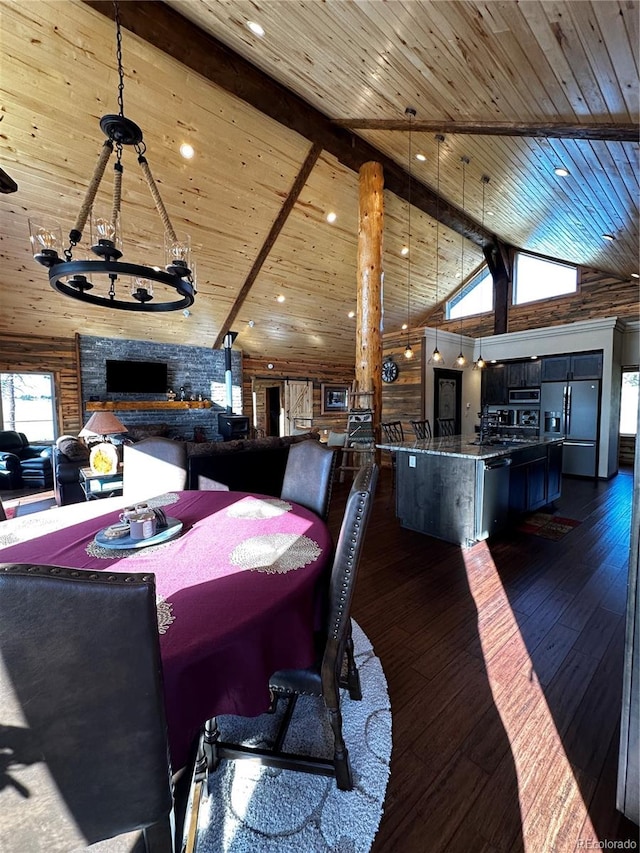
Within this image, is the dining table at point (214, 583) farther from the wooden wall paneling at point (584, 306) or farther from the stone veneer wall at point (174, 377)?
the wooden wall paneling at point (584, 306)

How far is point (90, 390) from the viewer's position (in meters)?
7.05

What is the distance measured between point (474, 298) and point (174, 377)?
7.59m

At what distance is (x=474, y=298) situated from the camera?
9094mm

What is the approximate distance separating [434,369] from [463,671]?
592 cm

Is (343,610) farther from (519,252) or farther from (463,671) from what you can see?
(519,252)

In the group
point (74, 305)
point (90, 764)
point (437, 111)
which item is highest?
point (437, 111)

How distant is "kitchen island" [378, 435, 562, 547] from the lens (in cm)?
331

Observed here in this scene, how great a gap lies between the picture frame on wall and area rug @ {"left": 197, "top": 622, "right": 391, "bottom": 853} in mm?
9131

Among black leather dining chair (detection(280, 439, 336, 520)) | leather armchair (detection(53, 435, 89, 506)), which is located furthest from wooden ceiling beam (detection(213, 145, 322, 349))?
black leather dining chair (detection(280, 439, 336, 520))

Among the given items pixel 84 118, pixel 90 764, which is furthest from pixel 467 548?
pixel 84 118

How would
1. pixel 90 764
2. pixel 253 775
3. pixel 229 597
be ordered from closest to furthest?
1. pixel 90 764
2. pixel 229 597
3. pixel 253 775

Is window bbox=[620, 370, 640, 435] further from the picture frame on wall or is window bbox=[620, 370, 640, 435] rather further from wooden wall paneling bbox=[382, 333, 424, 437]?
the picture frame on wall

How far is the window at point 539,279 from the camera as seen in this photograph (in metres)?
7.56

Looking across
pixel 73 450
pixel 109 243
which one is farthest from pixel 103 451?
pixel 109 243
